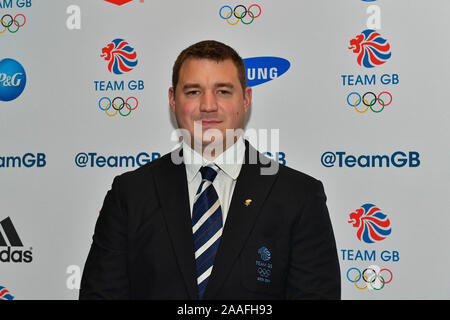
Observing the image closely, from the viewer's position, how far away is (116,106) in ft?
8.94

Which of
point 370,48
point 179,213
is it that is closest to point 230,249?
point 179,213

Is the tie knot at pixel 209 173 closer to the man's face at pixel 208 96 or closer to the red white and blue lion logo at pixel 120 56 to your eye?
the man's face at pixel 208 96

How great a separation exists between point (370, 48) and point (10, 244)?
8.37ft

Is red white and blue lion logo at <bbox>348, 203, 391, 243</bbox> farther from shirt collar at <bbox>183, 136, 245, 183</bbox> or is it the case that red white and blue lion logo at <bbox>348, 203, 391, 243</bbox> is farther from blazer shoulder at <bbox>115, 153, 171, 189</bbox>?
blazer shoulder at <bbox>115, 153, 171, 189</bbox>

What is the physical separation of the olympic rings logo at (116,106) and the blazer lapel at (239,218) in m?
1.10

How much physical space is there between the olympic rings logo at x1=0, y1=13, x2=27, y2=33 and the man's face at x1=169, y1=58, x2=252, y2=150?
1.56 m

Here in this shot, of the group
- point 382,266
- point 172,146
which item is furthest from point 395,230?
point 172,146

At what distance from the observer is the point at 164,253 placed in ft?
5.69

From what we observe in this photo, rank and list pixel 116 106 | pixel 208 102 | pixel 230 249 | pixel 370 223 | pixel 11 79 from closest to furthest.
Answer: pixel 230 249 < pixel 208 102 < pixel 370 223 < pixel 116 106 < pixel 11 79

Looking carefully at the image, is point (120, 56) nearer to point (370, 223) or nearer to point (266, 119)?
point (266, 119)

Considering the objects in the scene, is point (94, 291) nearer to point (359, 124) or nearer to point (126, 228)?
point (126, 228)

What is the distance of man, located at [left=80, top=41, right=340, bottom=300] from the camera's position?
5.63 feet

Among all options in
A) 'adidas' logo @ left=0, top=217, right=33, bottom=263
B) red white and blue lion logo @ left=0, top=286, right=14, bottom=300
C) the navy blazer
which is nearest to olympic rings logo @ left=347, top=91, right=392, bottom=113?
the navy blazer
